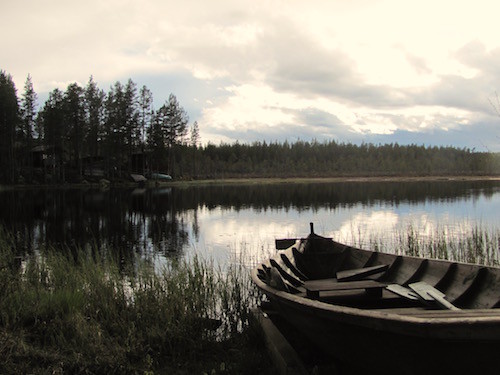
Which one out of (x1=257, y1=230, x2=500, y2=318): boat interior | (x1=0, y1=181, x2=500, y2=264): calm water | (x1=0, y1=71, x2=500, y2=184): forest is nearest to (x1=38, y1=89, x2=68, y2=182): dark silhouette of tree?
(x1=0, y1=71, x2=500, y2=184): forest

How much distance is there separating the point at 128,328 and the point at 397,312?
4.21 m

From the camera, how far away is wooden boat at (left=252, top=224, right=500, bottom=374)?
12.6ft

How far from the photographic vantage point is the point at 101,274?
30.5 feet

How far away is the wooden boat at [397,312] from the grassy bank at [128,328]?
1187 millimetres

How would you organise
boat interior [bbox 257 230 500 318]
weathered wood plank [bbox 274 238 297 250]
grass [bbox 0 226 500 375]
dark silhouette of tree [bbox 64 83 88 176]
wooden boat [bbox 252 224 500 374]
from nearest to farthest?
wooden boat [bbox 252 224 500 374]
boat interior [bbox 257 230 500 318]
grass [bbox 0 226 500 375]
weathered wood plank [bbox 274 238 297 250]
dark silhouette of tree [bbox 64 83 88 176]

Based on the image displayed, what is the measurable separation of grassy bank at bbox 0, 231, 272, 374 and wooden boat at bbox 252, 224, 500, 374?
1.19 meters

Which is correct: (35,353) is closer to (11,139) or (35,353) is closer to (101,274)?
(101,274)

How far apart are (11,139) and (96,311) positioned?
2816 inches

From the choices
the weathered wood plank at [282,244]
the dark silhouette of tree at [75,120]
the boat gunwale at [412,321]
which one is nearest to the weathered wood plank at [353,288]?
the boat gunwale at [412,321]

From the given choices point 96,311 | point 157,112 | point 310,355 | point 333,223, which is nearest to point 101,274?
point 96,311

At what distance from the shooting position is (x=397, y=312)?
512cm

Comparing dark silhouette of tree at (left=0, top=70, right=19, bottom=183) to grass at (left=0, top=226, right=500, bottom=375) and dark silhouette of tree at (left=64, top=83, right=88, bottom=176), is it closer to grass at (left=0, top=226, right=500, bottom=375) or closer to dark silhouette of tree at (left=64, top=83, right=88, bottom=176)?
dark silhouette of tree at (left=64, top=83, right=88, bottom=176)

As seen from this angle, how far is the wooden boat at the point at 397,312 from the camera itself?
3.83 m

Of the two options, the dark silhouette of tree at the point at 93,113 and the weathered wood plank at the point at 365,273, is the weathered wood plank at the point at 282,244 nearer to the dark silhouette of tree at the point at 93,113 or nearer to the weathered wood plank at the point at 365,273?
the weathered wood plank at the point at 365,273
